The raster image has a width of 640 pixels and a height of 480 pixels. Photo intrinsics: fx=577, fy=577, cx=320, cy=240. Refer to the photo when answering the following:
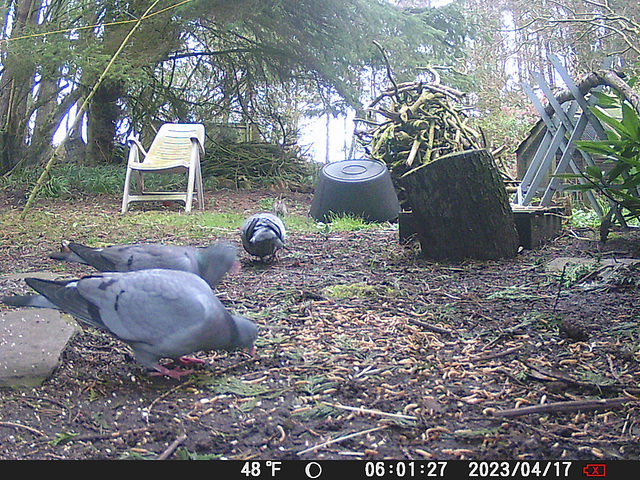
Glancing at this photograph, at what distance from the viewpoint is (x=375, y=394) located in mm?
1667

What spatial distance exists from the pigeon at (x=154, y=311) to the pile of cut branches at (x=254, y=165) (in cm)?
664

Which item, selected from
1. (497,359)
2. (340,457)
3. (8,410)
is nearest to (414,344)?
(497,359)

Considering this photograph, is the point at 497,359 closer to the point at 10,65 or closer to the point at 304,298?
the point at 304,298

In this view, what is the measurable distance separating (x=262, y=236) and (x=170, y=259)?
1.10 metres

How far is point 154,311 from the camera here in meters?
1.68

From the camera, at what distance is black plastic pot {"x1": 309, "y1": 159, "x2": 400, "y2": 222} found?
5.65m

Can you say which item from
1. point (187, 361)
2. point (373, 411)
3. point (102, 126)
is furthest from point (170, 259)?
point (102, 126)

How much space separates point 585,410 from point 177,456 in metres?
1.03

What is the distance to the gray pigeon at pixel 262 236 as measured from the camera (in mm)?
3461

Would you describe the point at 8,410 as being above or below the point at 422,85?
below

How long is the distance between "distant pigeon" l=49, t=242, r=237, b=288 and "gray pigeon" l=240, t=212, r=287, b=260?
96 centimetres

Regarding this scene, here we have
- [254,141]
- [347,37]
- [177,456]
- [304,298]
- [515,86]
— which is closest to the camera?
[177,456]

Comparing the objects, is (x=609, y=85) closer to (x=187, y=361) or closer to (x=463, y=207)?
(x=463, y=207)

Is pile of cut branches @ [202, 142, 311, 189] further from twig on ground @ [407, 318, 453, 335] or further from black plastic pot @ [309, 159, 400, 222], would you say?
twig on ground @ [407, 318, 453, 335]
